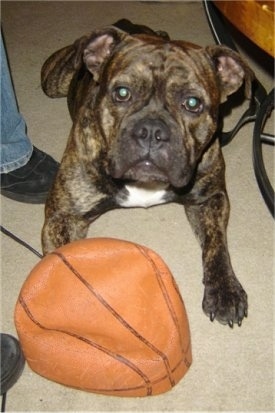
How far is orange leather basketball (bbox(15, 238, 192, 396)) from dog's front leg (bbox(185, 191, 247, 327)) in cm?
35

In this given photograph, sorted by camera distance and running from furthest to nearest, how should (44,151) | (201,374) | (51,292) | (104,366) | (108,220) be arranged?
1. (44,151)
2. (108,220)
3. (201,374)
4. (51,292)
5. (104,366)

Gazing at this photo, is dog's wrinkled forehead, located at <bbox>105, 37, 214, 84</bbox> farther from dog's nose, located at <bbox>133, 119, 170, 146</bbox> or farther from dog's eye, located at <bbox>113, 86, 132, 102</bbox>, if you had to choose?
dog's nose, located at <bbox>133, 119, 170, 146</bbox>

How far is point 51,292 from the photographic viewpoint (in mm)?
1755

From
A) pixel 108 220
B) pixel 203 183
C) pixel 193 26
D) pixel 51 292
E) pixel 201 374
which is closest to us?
pixel 51 292

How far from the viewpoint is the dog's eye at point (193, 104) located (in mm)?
1907

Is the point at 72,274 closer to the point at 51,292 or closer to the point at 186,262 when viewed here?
the point at 51,292

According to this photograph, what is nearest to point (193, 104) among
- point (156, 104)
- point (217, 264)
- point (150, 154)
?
point (156, 104)

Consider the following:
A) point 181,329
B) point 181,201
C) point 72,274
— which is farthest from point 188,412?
point 181,201

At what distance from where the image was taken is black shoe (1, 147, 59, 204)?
2572mm

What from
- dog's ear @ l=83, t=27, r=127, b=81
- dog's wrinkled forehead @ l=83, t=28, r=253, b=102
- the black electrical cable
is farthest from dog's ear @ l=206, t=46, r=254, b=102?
the black electrical cable

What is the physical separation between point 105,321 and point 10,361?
0.39 m

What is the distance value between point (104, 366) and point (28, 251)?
0.88 metres

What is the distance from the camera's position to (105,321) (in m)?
1.72

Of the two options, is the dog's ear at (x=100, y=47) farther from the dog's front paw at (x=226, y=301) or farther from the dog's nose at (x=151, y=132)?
the dog's front paw at (x=226, y=301)
